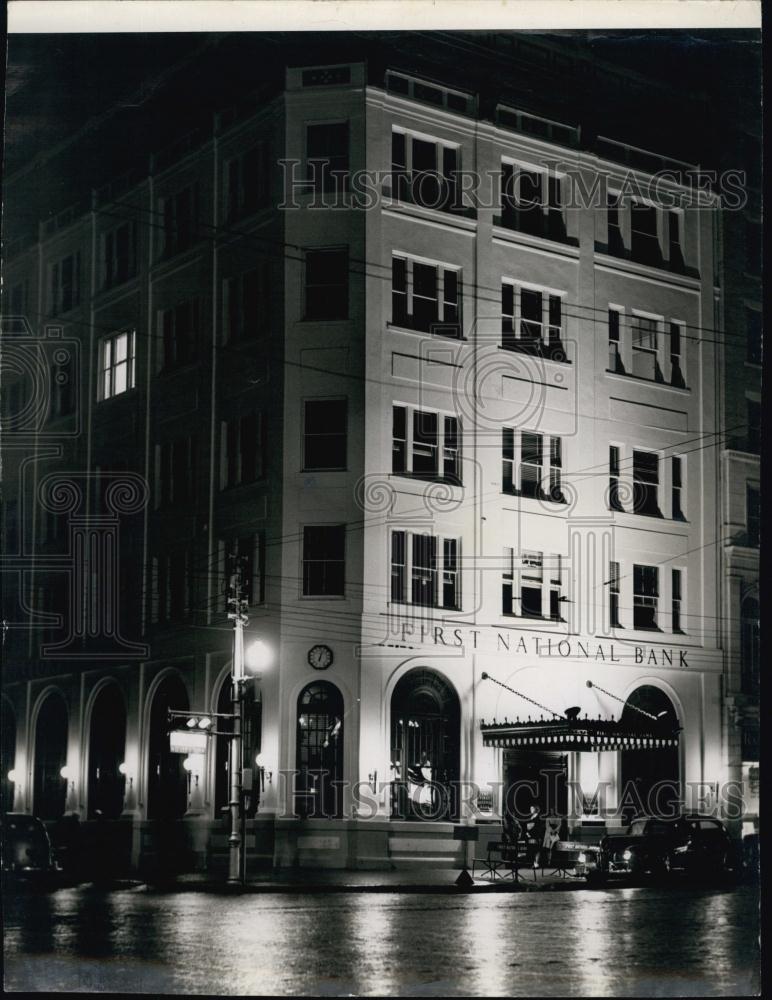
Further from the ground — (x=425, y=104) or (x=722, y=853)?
(x=425, y=104)

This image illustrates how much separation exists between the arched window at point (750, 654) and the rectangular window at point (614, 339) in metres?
2.22

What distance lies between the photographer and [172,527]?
42.7 ft

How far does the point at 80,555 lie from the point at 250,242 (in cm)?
286

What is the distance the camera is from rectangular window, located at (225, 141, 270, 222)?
13.1 metres

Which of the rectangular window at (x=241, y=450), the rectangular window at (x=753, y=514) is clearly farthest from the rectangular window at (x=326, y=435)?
the rectangular window at (x=753, y=514)

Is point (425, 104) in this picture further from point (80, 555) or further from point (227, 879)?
point (227, 879)

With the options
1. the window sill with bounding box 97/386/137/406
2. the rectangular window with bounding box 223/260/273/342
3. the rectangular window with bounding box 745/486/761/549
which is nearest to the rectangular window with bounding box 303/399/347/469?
the rectangular window with bounding box 223/260/273/342

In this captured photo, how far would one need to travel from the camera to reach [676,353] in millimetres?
13367

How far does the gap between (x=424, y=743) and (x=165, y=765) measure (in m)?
2.09

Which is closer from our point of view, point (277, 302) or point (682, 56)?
point (682, 56)

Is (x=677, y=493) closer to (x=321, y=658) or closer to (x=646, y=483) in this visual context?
(x=646, y=483)

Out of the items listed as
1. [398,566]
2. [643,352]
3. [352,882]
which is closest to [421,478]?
[398,566]

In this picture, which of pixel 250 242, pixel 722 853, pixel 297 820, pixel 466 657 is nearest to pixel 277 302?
pixel 250 242

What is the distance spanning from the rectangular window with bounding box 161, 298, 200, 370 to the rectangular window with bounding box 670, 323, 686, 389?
3.87 meters
